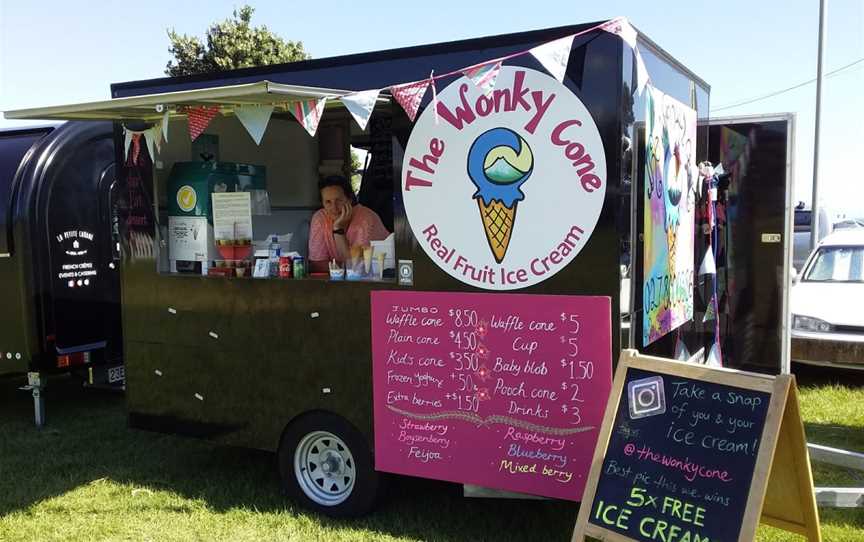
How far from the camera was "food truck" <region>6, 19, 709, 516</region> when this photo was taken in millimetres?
3479

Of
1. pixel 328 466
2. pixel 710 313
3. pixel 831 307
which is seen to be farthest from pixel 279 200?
pixel 831 307

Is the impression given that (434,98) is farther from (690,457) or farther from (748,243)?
(748,243)

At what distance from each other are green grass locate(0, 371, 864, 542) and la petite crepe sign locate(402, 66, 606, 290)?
4.61ft

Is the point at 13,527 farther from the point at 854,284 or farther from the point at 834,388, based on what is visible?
the point at 854,284

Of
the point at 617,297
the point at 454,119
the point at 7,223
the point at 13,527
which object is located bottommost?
the point at 13,527

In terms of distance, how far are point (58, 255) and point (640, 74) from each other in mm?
5020

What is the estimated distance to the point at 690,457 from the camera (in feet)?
10.4

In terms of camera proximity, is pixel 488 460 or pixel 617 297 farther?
pixel 488 460

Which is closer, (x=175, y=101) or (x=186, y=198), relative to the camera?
(x=175, y=101)

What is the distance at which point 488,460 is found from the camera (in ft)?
12.4

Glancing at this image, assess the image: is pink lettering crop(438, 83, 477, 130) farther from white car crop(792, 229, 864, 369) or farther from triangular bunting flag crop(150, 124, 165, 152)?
white car crop(792, 229, 864, 369)

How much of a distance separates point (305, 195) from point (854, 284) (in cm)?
575

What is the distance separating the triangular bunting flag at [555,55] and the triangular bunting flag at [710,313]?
7.99 feet

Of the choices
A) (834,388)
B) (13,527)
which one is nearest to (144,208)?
(13,527)
